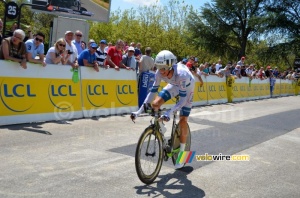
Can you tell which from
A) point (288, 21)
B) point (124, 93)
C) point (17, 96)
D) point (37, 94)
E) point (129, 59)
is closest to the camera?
point (17, 96)

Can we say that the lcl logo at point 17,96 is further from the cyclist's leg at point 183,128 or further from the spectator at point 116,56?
the cyclist's leg at point 183,128

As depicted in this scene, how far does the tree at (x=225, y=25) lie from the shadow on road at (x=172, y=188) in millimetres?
41433

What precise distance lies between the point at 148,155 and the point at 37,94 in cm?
473

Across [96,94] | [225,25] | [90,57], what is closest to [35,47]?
[90,57]

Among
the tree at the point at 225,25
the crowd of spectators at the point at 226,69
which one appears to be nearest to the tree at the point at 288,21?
the tree at the point at 225,25

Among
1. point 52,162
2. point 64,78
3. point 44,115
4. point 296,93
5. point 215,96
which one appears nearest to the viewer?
point 52,162

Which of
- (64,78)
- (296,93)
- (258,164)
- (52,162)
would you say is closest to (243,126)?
(258,164)

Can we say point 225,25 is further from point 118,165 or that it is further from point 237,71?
point 118,165

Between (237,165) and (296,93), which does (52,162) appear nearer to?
(237,165)

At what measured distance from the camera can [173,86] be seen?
588 cm

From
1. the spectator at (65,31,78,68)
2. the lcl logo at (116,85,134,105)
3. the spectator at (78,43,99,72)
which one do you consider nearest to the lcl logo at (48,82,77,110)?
the spectator at (65,31,78,68)

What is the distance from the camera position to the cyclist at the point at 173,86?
522cm

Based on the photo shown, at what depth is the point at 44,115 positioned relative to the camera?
912cm

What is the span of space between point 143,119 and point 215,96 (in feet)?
26.5
